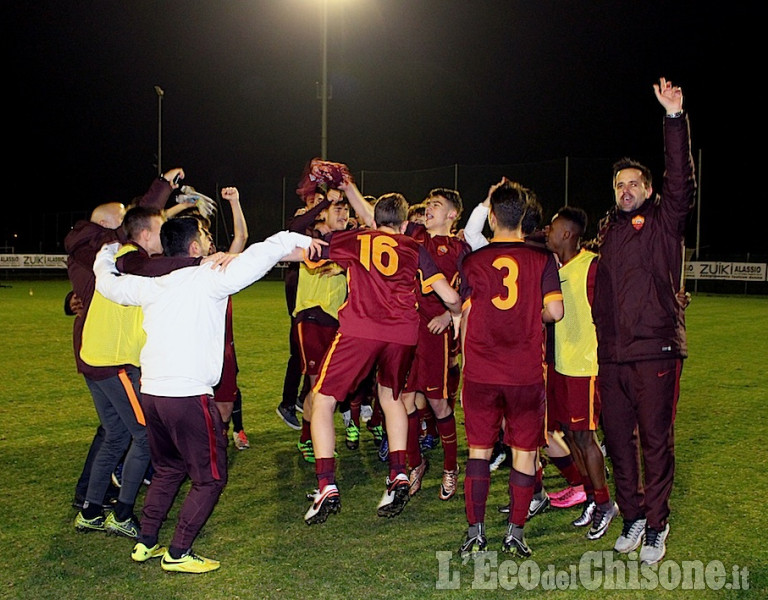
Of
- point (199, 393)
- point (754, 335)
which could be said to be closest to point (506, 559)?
point (199, 393)

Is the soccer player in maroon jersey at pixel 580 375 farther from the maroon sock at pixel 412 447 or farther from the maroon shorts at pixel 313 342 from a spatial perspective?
the maroon shorts at pixel 313 342

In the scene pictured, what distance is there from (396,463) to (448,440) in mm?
717

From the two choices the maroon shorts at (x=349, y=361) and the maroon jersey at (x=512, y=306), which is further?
the maroon shorts at (x=349, y=361)

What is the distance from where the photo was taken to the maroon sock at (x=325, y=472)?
16.0 ft

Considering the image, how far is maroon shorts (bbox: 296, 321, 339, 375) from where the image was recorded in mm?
6840

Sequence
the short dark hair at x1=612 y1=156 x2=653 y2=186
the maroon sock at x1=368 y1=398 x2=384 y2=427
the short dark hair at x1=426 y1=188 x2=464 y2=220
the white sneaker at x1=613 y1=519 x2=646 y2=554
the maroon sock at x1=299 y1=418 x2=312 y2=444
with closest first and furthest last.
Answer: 1. the white sneaker at x1=613 y1=519 x2=646 y2=554
2. the short dark hair at x1=612 y1=156 x2=653 y2=186
3. the short dark hair at x1=426 y1=188 x2=464 y2=220
4. the maroon sock at x1=299 y1=418 x2=312 y2=444
5. the maroon sock at x1=368 y1=398 x2=384 y2=427

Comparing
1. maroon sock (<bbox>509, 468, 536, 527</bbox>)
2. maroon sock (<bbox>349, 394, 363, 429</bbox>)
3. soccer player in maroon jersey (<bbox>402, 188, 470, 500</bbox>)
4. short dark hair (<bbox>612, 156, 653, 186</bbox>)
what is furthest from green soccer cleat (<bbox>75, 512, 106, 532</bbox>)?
short dark hair (<bbox>612, 156, 653, 186</bbox>)

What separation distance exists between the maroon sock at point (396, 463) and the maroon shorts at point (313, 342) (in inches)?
70.0

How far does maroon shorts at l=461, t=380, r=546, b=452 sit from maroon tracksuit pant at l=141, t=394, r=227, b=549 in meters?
1.46

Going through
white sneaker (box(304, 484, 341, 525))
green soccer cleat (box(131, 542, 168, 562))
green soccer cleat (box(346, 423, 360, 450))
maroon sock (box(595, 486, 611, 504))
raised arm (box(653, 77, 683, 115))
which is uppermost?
raised arm (box(653, 77, 683, 115))

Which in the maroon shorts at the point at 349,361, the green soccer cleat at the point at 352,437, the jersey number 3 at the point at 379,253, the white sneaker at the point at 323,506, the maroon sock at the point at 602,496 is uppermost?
the jersey number 3 at the point at 379,253


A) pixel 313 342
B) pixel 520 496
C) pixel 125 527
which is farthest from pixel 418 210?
pixel 125 527

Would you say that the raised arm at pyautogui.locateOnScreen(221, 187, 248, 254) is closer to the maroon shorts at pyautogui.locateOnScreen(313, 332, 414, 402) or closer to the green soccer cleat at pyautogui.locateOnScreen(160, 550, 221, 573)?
the maroon shorts at pyautogui.locateOnScreen(313, 332, 414, 402)

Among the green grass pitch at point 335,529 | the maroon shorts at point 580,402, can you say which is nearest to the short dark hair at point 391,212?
the maroon shorts at point 580,402
